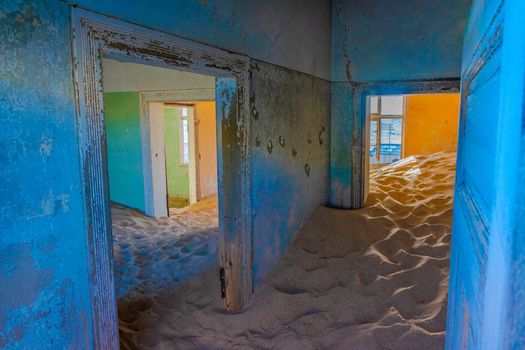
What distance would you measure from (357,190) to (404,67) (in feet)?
4.82

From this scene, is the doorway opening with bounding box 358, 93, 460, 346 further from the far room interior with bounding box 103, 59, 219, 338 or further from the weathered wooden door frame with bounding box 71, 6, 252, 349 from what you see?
the weathered wooden door frame with bounding box 71, 6, 252, 349

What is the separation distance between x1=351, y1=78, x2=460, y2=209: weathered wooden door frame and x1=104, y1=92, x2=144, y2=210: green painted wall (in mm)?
3285

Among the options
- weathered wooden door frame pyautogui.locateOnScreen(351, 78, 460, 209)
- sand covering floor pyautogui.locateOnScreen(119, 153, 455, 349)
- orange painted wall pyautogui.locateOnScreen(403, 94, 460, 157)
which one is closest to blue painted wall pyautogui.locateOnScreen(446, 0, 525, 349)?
sand covering floor pyautogui.locateOnScreen(119, 153, 455, 349)

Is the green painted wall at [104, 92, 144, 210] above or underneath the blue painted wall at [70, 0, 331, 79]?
underneath

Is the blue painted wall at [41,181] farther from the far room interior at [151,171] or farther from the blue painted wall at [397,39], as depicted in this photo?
the blue painted wall at [397,39]

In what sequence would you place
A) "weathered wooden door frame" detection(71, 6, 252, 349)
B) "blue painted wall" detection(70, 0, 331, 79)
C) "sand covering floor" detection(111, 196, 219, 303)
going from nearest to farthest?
"weathered wooden door frame" detection(71, 6, 252, 349) → "blue painted wall" detection(70, 0, 331, 79) → "sand covering floor" detection(111, 196, 219, 303)

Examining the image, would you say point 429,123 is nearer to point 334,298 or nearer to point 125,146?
point 125,146

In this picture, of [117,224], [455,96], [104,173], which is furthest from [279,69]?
[455,96]

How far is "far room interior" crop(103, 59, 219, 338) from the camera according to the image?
4.41m

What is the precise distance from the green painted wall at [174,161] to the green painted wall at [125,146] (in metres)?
4.05

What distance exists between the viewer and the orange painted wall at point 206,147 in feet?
24.4

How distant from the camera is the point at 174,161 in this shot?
10.6 m

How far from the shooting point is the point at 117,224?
5422 millimetres

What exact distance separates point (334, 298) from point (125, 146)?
14.2ft
